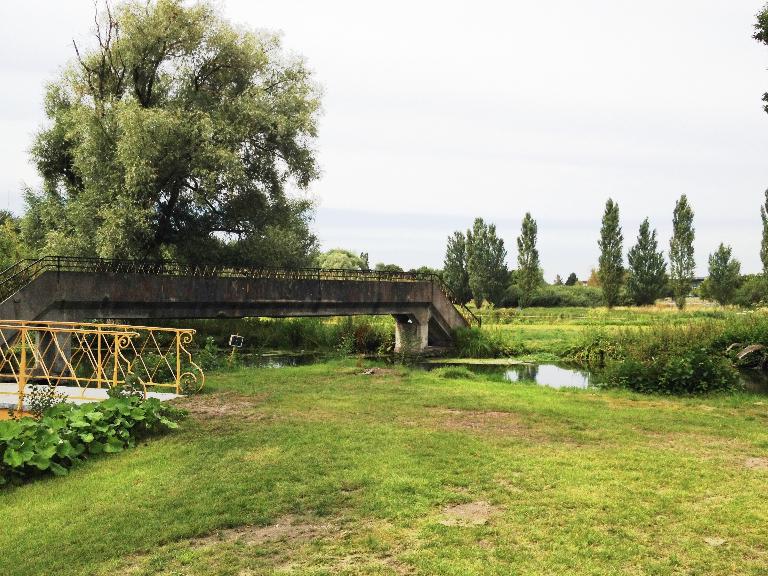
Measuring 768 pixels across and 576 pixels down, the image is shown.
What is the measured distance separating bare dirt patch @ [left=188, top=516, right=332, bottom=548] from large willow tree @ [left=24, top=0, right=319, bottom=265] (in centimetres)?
2240

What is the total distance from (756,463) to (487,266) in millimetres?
57341

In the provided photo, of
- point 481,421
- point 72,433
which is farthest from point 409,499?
point 72,433

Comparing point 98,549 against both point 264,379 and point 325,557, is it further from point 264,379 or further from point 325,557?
point 264,379

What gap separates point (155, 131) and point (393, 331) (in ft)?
53.1

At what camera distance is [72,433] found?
9883mm

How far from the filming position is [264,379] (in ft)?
59.4

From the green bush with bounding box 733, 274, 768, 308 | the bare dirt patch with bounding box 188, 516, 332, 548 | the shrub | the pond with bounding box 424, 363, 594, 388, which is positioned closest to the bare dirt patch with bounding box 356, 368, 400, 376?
the shrub

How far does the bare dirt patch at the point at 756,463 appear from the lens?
8.95 m

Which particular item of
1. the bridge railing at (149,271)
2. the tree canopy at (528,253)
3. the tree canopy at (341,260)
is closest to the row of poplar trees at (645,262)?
the tree canopy at (528,253)

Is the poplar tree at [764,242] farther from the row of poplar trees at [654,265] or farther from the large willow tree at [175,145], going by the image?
the large willow tree at [175,145]

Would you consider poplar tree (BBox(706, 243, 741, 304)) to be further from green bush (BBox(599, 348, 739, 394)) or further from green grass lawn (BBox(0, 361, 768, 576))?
green grass lawn (BBox(0, 361, 768, 576))

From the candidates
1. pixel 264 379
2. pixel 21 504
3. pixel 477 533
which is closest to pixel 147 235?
pixel 264 379

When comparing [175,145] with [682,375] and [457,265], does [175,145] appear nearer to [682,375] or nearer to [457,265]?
[682,375]

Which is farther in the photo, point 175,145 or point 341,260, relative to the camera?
point 341,260
